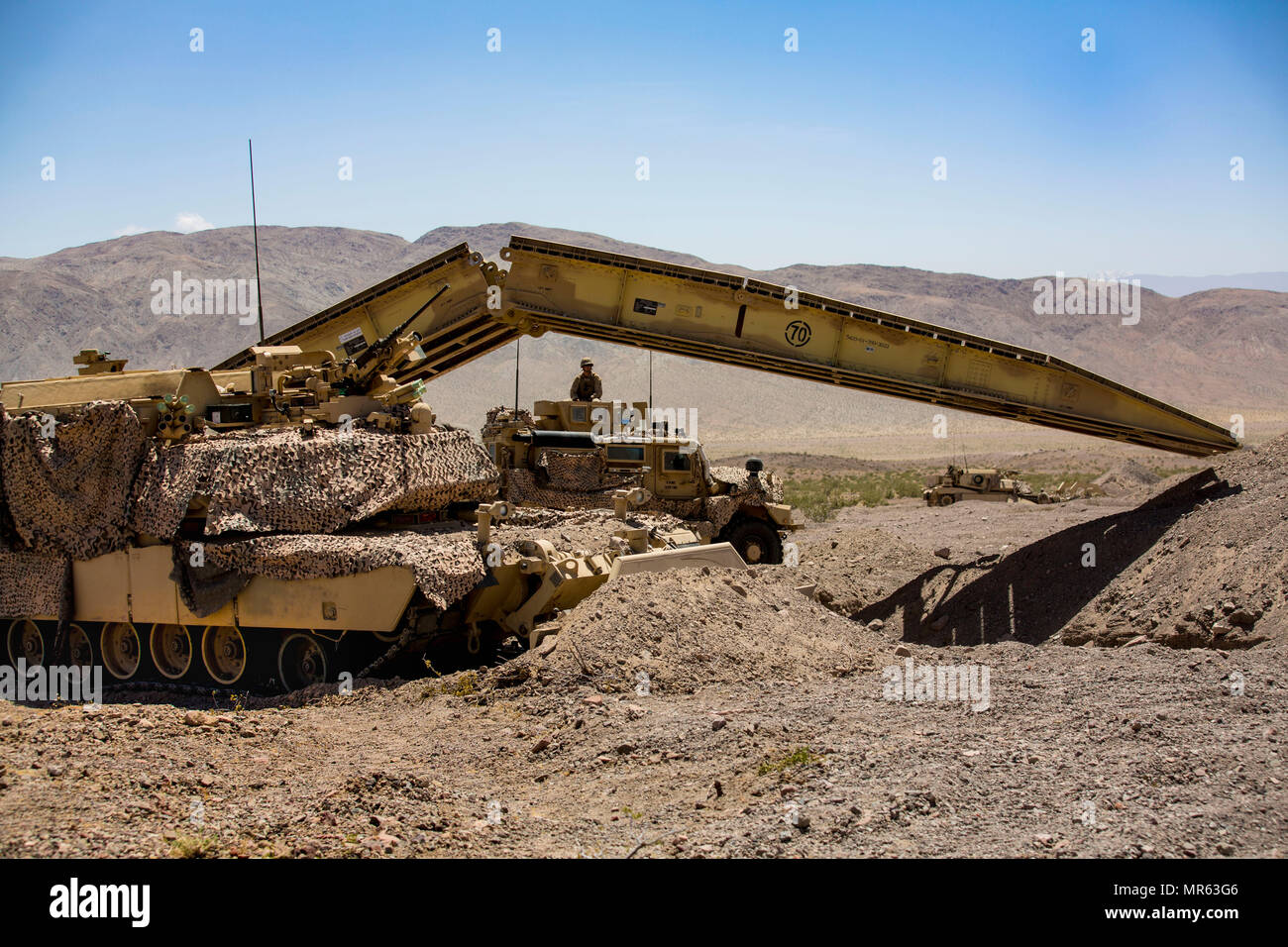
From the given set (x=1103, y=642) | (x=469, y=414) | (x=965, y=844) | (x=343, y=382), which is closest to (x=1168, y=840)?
(x=965, y=844)

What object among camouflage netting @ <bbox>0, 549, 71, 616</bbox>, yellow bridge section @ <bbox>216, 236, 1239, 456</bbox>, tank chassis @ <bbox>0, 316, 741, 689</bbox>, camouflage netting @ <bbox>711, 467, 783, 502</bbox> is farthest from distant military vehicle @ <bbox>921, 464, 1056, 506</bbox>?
camouflage netting @ <bbox>0, 549, 71, 616</bbox>

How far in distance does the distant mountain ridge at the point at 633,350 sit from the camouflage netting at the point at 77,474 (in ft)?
171

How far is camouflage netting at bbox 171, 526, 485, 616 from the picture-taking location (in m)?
9.48

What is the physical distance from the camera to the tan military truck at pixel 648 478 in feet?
56.4

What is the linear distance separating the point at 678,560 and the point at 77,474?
18.7 feet

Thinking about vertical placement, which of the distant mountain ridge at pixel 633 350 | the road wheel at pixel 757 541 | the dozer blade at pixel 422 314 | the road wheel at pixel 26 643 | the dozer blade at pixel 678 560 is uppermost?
the distant mountain ridge at pixel 633 350

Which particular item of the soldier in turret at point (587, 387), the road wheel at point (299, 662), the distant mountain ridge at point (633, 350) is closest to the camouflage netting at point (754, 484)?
the soldier in turret at point (587, 387)

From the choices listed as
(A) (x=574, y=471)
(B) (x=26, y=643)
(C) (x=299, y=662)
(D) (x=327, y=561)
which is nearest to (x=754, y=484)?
(A) (x=574, y=471)

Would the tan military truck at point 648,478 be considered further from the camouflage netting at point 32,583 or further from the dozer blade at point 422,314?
the camouflage netting at point 32,583

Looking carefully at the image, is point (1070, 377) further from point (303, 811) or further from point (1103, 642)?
point (303, 811)

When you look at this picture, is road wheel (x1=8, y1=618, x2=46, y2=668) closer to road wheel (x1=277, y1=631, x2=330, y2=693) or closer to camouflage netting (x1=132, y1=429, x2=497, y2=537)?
camouflage netting (x1=132, y1=429, x2=497, y2=537)

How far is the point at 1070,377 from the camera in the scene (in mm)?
13742

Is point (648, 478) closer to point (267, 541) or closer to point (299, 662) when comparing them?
point (299, 662)
